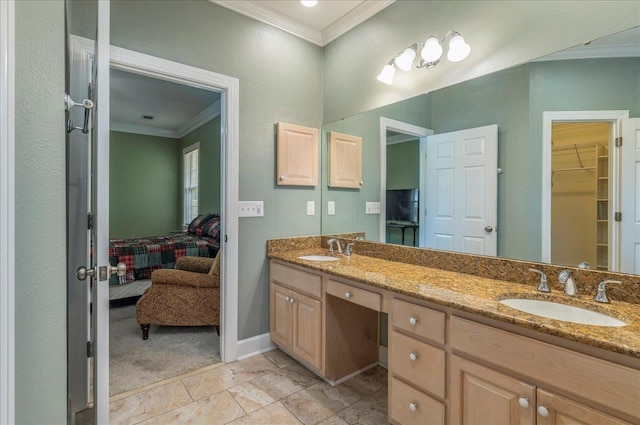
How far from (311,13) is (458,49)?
1.27 m

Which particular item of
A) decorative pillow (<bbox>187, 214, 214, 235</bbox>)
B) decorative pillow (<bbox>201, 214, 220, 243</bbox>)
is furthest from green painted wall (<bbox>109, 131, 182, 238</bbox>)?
decorative pillow (<bbox>201, 214, 220, 243</bbox>)

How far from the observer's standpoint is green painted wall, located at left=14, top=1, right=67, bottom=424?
0.75 m

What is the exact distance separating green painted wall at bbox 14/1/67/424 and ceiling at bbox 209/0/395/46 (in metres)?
1.82

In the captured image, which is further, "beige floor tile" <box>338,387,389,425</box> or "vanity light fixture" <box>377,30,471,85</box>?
"vanity light fixture" <box>377,30,471,85</box>

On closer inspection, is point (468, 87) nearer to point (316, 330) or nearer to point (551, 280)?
point (551, 280)

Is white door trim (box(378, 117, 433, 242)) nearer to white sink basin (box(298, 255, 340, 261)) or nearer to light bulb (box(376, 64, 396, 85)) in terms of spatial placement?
light bulb (box(376, 64, 396, 85))

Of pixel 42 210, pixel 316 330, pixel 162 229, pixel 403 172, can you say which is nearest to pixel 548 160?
pixel 403 172

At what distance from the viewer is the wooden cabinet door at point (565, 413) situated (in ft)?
3.07

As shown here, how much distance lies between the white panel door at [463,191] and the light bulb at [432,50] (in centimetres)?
50

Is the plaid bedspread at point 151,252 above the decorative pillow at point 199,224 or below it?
below

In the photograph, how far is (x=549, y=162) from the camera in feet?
5.04

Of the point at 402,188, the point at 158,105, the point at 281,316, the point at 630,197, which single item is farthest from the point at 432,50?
the point at 158,105

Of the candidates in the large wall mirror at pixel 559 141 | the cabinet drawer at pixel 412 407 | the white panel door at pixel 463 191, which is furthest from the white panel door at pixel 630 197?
the cabinet drawer at pixel 412 407

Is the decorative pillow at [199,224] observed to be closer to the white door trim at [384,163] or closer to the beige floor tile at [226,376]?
the beige floor tile at [226,376]
